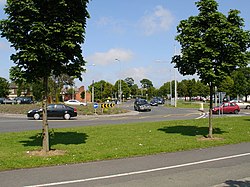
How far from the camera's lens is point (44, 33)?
1053cm

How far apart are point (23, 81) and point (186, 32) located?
285 inches

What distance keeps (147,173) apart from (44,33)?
5.44 metres

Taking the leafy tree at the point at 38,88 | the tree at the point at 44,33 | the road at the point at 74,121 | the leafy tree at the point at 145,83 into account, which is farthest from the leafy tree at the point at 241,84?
the leafy tree at the point at 145,83

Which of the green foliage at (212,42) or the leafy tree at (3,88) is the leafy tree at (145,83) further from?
the green foliage at (212,42)

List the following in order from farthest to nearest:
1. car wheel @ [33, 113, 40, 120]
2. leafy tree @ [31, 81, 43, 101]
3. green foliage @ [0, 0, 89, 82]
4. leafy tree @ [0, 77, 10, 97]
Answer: leafy tree @ [0, 77, 10, 97] < car wheel @ [33, 113, 40, 120] < leafy tree @ [31, 81, 43, 101] < green foliage @ [0, 0, 89, 82]

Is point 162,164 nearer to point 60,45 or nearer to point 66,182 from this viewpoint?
point 66,182

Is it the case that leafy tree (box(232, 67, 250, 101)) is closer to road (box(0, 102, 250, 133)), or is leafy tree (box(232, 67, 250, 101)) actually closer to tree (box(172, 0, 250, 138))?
road (box(0, 102, 250, 133))

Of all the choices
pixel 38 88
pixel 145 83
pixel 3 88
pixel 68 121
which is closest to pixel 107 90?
pixel 3 88

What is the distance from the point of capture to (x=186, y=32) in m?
14.5

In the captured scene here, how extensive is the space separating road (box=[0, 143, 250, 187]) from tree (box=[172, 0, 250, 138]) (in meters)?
4.67

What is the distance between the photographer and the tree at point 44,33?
34.2ft

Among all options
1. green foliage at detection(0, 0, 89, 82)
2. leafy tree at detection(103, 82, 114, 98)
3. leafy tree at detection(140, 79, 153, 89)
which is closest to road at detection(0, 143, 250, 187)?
green foliage at detection(0, 0, 89, 82)

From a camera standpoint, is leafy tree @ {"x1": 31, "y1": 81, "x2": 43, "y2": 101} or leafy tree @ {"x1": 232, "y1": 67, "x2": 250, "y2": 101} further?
leafy tree @ {"x1": 232, "y1": 67, "x2": 250, "y2": 101}

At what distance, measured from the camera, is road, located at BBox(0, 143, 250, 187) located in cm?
715
